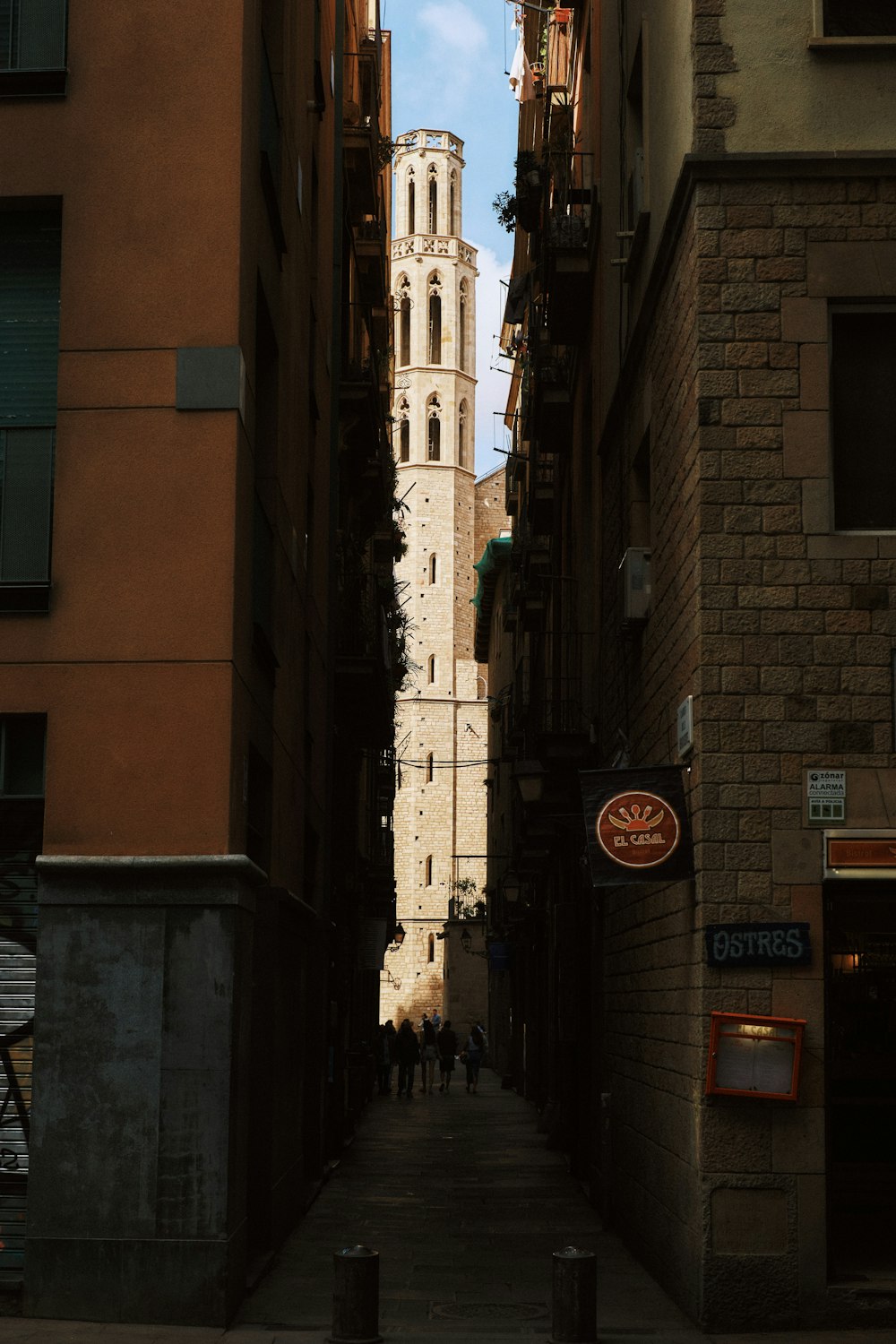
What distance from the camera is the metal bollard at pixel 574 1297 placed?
32.0 ft

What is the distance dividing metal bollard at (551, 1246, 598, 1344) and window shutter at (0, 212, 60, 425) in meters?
6.06

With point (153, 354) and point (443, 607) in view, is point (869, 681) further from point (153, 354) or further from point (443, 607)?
point (443, 607)

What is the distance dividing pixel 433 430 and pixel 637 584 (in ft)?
309

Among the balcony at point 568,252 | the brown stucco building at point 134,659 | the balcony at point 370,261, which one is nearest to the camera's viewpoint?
the brown stucco building at point 134,659

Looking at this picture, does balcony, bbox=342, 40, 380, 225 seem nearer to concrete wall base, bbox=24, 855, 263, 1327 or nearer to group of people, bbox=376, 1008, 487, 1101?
concrete wall base, bbox=24, 855, 263, 1327

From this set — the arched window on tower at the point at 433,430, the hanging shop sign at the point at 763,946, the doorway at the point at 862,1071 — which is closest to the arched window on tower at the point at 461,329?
the arched window on tower at the point at 433,430

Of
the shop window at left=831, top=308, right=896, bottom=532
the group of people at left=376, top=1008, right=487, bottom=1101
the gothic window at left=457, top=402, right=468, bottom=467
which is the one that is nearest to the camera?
the shop window at left=831, top=308, right=896, bottom=532

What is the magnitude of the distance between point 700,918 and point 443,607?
90.1 metres

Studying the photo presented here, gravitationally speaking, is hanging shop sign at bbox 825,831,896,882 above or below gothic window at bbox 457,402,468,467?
below

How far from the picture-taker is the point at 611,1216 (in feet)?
50.1

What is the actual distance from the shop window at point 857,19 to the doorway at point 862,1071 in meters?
5.31

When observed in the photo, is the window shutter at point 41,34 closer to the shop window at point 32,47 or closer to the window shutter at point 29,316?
the shop window at point 32,47

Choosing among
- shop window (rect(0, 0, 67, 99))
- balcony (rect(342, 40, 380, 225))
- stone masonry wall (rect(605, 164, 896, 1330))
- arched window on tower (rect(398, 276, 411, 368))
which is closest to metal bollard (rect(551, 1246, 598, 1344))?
stone masonry wall (rect(605, 164, 896, 1330))

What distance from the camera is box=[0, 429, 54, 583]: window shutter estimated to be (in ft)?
37.1
